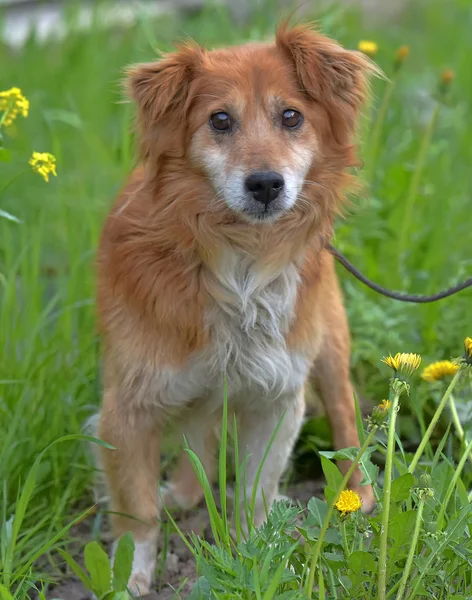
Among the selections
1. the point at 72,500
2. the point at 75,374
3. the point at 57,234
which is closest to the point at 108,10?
the point at 57,234

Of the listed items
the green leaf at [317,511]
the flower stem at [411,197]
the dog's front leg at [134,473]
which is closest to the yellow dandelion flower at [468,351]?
the green leaf at [317,511]

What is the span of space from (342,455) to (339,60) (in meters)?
1.24

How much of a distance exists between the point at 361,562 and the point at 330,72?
143 centimetres

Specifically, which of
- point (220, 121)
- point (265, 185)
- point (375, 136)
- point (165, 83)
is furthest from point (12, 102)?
point (375, 136)

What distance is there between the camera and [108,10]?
6957 millimetres

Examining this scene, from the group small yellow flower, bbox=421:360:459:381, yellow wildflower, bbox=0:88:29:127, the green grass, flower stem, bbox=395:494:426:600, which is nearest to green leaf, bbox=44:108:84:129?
the green grass

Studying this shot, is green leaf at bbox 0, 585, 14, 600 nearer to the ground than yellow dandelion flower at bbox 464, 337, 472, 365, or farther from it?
nearer to the ground

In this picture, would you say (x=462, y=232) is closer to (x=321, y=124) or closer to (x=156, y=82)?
(x=321, y=124)

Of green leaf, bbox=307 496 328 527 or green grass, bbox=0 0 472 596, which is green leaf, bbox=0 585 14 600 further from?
green leaf, bbox=307 496 328 527

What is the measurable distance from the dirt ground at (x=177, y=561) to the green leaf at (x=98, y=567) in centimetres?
21

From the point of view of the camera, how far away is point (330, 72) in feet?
9.57

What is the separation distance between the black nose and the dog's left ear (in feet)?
1.20

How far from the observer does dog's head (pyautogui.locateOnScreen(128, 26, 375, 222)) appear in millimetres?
2779

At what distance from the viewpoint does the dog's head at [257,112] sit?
2.78 metres
